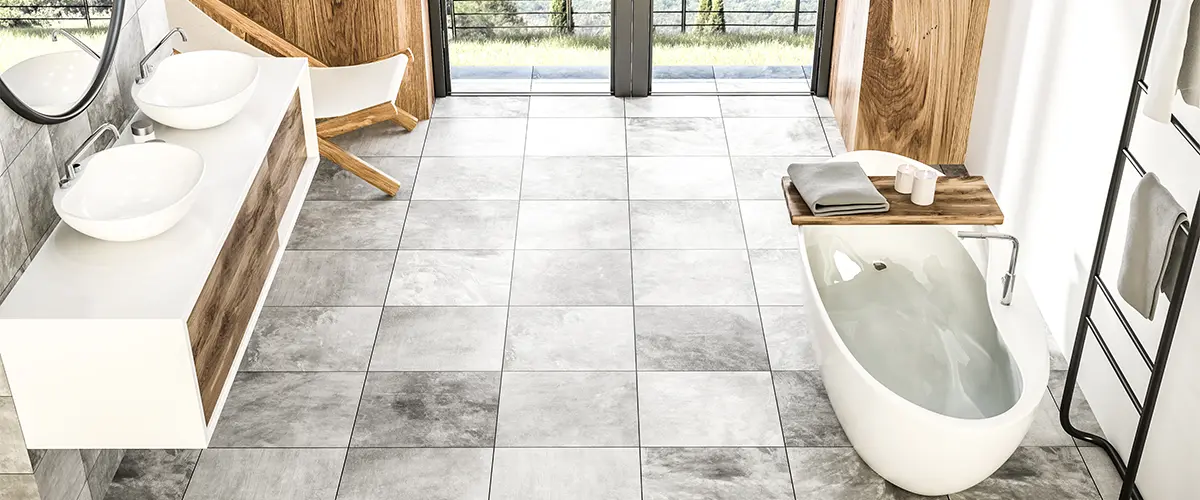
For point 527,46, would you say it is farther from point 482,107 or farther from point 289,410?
point 289,410

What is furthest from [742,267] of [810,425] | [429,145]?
[429,145]

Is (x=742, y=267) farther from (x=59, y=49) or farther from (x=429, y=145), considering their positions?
(x=59, y=49)

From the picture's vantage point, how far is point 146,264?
7.80 feet

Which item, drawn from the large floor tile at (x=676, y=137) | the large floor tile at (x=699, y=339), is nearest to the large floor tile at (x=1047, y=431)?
the large floor tile at (x=699, y=339)

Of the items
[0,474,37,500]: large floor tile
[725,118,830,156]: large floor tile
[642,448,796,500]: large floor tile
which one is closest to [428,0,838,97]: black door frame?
[725,118,830,156]: large floor tile

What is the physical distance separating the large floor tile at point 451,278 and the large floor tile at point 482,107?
1.21m

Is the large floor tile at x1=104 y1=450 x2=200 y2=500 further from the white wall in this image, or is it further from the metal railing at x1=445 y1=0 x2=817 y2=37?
the metal railing at x1=445 y1=0 x2=817 y2=37

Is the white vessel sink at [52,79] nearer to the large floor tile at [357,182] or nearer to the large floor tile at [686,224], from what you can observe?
the large floor tile at [357,182]

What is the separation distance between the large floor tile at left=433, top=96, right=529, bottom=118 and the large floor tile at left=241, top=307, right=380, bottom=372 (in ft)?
5.18

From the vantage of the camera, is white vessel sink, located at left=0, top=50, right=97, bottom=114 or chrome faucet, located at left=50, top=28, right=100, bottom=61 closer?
white vessel sink, located at left=0, top=50, right=97, bottom=114

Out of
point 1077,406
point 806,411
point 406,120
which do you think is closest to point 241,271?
point 806,411

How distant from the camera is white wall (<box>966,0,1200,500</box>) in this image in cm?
260

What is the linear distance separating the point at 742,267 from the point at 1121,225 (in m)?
1.23

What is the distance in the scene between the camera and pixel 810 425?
3.03 m
